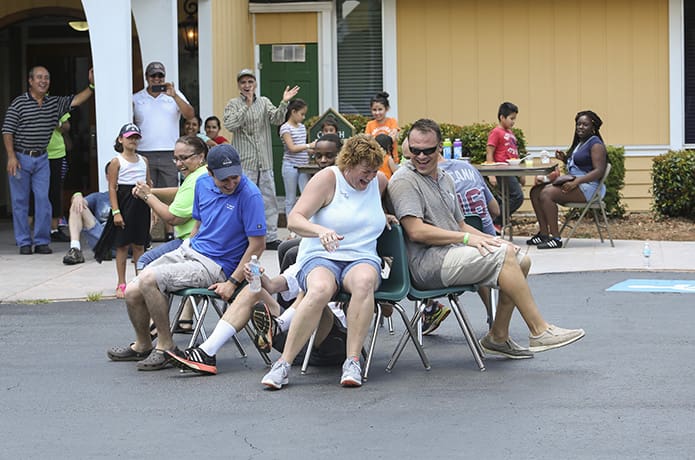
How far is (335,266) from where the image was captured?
7.18m

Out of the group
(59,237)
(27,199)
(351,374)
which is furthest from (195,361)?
(59,237)

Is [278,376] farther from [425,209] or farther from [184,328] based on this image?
[184,328]

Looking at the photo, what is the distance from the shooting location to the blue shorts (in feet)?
23.4

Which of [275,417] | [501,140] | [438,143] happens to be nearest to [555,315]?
[438,143]

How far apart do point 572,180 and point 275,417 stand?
26.1 ft

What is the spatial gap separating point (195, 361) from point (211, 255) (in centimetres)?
74

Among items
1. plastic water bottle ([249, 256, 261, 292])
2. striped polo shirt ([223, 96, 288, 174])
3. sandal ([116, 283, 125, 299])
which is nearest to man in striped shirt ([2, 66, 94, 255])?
striped polo shirt ([223, 96, 288, 174])

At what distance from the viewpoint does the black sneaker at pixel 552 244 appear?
43.8 feet

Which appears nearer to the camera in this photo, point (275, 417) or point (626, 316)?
point (275, 417)

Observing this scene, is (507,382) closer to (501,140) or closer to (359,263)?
(359,263)

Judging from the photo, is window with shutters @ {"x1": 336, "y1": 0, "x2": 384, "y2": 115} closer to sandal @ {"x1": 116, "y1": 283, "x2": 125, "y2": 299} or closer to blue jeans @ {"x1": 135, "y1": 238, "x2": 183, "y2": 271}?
sandal @ {"x1": 116, "y1": 283, "x2": 125, "y2": 299}

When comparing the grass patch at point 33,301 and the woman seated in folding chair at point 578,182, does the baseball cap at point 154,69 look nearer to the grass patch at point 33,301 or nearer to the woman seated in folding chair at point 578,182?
the grass patch at point 33,301

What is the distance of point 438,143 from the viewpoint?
751 cm

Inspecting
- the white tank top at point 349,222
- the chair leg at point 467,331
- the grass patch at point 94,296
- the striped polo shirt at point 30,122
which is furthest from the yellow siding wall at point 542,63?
the white tank top at point 349,222
